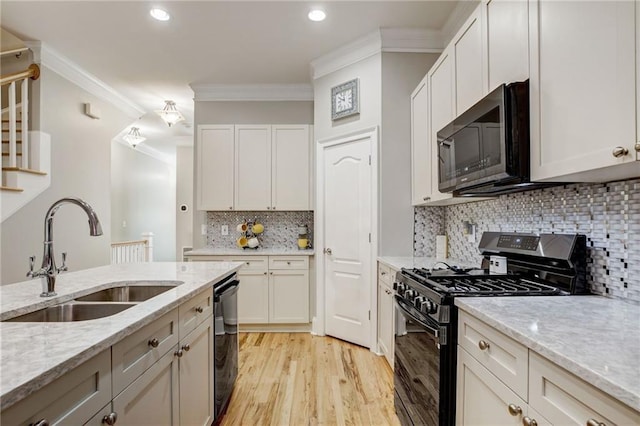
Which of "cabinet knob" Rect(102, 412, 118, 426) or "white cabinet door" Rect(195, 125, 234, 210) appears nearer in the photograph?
"cabinet knob" Rect(102, 412, 118, 426)

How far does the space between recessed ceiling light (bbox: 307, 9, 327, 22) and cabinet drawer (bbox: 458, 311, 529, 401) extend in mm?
2526

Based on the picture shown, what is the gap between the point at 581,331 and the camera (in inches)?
37.7

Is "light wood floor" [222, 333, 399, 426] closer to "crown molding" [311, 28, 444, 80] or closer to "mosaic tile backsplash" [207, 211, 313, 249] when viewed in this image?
"mosaic tile backsplash" [207, 211, 313, 249]

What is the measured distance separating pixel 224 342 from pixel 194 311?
564 millimetres

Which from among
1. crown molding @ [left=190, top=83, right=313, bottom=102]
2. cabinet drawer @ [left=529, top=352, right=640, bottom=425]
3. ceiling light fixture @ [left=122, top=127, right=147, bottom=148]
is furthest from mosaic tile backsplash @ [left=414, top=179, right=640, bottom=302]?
ceiling light fixture @ [left=122, top=127, right=147, bottom=148]

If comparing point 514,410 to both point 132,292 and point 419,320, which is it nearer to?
point 419,320

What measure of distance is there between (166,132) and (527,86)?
6581 mm

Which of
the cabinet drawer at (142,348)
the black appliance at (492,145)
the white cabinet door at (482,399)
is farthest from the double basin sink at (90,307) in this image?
the black appliance at (492,145)

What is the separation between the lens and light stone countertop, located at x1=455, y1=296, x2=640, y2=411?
695mm

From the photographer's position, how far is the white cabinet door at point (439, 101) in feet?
7.27

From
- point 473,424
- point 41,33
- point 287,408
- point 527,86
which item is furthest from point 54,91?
point 473,424

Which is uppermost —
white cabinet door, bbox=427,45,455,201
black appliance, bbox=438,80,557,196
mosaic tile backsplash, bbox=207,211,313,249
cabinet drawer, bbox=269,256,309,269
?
white cabinet door, bbox=427,45,455,201

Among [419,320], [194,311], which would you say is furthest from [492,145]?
[194,311]

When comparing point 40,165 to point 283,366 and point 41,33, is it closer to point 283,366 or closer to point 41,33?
point 41,33
